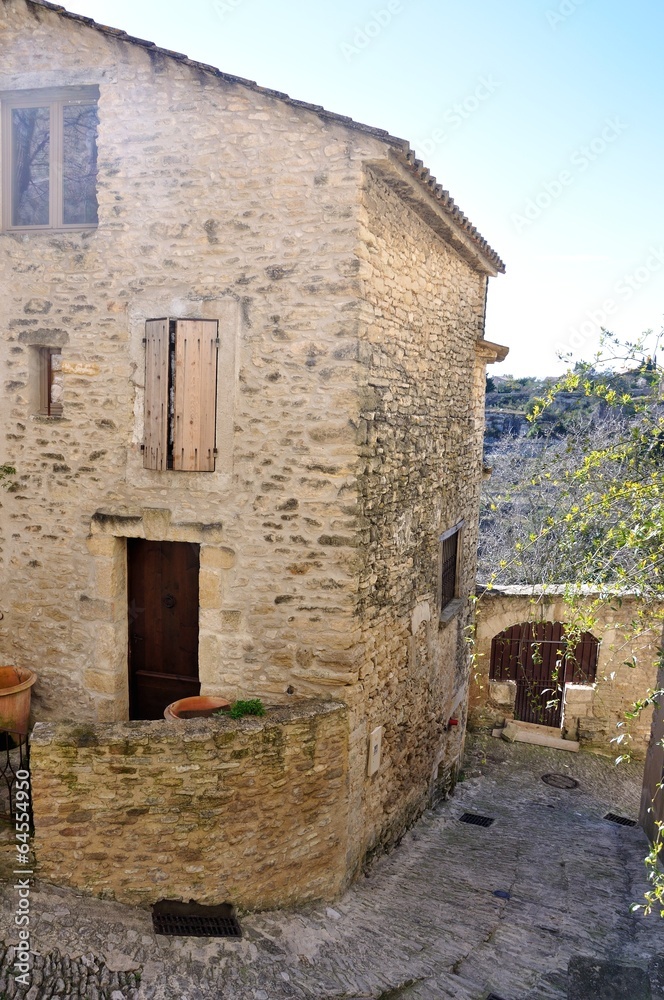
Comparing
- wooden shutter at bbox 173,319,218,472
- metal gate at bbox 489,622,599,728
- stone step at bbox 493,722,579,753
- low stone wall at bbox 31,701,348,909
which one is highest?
wooden shutter at bbox 173,319,218,472

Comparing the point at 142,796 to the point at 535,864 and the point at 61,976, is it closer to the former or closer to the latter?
the point at 61,976

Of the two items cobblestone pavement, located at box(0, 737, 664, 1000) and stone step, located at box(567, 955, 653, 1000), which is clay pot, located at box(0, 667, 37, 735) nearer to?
cobblestone pavement, located at box(0, 737, 664, 1000)

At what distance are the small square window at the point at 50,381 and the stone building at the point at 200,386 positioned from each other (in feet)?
0.07

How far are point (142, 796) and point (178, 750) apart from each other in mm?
392

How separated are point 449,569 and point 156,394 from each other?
473cm

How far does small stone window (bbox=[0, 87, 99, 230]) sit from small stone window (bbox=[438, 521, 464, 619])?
16.8ft

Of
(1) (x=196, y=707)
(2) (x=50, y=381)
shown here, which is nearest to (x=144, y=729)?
(1) (x=196, y=707)

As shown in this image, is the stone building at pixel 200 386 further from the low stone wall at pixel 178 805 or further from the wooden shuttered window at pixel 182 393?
the low stone wall at pixel 178 805

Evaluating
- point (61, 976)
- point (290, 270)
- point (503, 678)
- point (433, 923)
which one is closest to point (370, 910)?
point (433, 923)

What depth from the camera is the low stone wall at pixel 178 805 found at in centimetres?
501

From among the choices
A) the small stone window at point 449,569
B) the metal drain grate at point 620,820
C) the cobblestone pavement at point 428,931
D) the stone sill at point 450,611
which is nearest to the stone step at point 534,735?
the cobblestone pavement at point 428,931

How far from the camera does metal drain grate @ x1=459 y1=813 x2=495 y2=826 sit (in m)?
8.84

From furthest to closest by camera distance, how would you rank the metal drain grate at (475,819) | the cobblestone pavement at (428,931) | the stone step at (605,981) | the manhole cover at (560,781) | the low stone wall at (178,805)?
1. the manhole cover at (560,781)
2. the metal drain grate at (475,819)
3. the stone step at (605,981)
4. the low stone wall at (178,805)
5. the cobblestone pavement at (428,931)

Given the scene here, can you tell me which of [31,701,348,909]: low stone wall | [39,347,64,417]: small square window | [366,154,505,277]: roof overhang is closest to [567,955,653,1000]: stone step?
[31,701,348,909]: low stone wall
